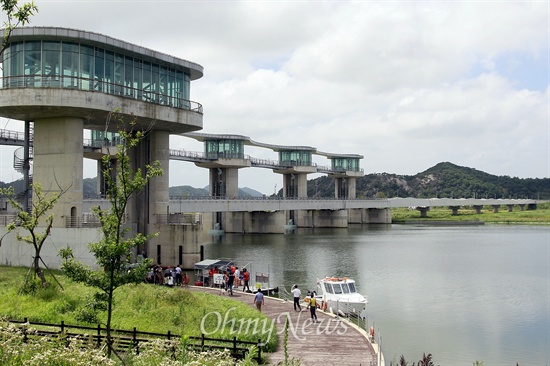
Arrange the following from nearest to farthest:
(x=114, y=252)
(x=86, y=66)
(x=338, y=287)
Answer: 1. (x=114, y=252)
2. (x=338, y=287)
3. (x=86, y=66)

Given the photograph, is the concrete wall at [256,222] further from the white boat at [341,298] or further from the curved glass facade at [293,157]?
the white boat at [341,298]

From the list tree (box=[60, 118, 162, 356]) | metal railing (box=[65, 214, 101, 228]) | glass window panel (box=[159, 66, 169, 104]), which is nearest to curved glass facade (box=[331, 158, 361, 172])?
glass window panel (box=[159, 66, 169, 104])

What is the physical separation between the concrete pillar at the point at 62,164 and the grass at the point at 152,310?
1324 centimetres

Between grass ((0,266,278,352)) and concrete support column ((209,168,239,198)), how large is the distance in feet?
284

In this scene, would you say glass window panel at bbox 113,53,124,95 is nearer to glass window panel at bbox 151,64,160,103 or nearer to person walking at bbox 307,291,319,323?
glass window panel at bbox 151,64,160,103

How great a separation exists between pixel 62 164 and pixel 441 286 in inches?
1270

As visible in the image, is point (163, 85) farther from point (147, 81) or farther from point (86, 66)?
point (86, 66)

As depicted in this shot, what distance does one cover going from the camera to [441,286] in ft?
157

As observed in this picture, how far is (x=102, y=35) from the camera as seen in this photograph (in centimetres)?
4475

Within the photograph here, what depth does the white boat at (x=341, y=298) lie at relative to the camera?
33.8 m

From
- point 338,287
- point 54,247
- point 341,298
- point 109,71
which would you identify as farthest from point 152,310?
point 109,71

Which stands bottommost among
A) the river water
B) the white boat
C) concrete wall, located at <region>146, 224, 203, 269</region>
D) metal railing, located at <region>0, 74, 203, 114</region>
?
the river water

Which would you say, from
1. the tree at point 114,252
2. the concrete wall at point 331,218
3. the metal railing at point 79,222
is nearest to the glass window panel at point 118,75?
the metal railing at point 79,222

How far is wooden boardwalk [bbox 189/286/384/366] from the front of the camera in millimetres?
21000
